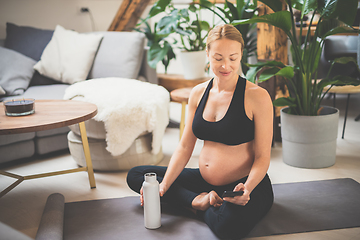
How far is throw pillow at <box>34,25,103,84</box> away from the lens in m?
2.95

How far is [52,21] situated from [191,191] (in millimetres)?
2792

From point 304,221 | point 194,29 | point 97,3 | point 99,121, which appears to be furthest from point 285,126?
point 97,3

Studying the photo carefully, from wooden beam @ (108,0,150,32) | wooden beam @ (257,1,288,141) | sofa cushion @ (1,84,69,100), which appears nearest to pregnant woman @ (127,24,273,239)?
wooden beam @ (257,1,288,141)

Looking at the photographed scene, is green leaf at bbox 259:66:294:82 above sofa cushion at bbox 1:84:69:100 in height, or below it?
above

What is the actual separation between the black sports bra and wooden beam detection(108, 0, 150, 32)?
2.63 m

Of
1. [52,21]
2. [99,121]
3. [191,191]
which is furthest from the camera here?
[52,21]

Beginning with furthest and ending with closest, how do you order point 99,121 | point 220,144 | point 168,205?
1. point 99,121
2. point 168,205
3. point 220,144

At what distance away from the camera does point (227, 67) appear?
4.45ft

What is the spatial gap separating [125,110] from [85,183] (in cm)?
49

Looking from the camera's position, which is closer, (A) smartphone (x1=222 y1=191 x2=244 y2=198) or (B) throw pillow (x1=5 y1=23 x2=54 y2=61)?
(A) smartphone (x1=222 y1=191 x2=244 y2=198)

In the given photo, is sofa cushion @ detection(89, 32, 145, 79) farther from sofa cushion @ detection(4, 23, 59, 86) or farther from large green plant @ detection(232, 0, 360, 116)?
large green plant @ detection(232, 0, 360, 116)

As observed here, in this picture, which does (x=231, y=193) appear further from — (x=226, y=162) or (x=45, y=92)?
(x=45, y=92)

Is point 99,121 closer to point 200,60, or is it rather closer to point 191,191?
point 191,191

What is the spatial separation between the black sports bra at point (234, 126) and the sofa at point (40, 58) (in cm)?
141
